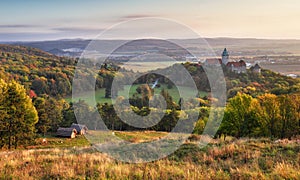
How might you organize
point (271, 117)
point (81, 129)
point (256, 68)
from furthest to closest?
point (256, 68)
point (81, 129)
point (271, 117)

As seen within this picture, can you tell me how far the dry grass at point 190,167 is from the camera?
6.57m

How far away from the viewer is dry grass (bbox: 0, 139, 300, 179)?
6570 millimetres

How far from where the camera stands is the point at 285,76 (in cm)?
11119

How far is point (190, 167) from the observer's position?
24.4 feet

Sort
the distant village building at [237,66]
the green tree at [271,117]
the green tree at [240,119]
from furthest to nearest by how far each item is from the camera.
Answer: the distant village building at [237,66] → the green tree at [240,119] → the green tree at [271,117]

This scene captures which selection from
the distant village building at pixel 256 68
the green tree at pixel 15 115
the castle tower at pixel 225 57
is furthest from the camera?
the distant village building at pixel 256 68

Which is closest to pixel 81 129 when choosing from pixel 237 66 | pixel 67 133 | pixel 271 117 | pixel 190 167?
pixel 67 133

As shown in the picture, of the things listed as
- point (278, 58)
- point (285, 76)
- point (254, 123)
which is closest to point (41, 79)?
point (254, 123)

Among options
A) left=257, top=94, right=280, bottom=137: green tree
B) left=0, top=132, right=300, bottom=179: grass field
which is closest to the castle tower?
left=257, top=94, right=280, bottom=137: green tree

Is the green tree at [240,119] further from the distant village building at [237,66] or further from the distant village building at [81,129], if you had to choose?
the distant village building at [237,66]

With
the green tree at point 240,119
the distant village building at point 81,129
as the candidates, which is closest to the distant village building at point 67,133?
the distant village building at point 81,129

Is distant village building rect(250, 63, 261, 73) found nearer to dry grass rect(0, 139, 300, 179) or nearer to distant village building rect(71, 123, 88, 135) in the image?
distant village building rect(71, 123, 88, 135)

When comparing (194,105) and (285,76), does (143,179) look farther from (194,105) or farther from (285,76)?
(285,76)

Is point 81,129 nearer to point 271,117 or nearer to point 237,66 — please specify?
point 271,117
